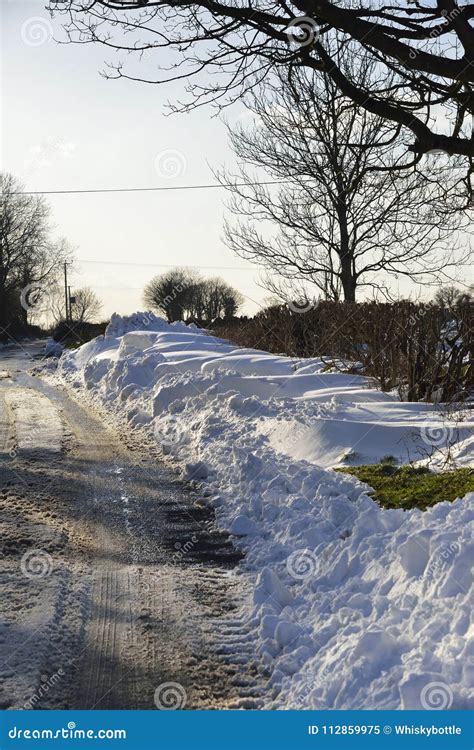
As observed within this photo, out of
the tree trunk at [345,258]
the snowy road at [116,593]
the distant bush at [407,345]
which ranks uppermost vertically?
the tree trunk at [345,258]

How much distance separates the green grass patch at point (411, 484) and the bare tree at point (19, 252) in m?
52.0

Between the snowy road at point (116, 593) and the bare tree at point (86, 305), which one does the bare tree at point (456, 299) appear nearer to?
the snowy road at point (116, 593)

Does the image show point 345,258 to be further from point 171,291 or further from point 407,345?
point 171,291

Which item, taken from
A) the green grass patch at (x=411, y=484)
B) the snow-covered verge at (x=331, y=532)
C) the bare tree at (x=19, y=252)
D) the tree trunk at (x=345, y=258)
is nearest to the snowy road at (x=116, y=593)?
the snow-covered verge at (x=331, y=532)

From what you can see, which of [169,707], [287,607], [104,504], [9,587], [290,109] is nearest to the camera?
[169,707]

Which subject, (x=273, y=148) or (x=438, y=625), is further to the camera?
(x=273, y=148)

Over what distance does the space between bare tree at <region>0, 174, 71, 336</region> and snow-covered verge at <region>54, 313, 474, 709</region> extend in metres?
48.0

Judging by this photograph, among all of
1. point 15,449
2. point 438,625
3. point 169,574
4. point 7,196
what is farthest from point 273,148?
point 7,196

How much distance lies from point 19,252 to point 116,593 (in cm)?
5857

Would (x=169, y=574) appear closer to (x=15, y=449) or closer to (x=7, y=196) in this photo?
(x=15, y=449)

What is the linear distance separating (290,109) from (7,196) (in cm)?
4321

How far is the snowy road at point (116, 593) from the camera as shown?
400 cm

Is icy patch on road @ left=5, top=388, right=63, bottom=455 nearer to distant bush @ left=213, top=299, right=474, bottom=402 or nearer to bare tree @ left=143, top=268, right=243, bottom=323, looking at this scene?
distant bush @ left=213, top=299, right=474, bottom=402

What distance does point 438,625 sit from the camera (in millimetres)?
3893
